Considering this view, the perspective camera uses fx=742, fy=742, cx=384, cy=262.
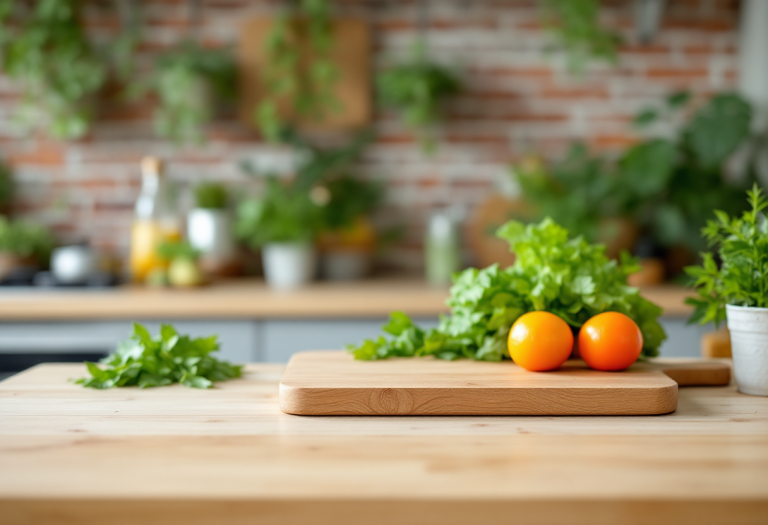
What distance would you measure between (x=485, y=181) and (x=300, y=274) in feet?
2.73

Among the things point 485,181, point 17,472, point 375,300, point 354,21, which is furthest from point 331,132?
point 17,472

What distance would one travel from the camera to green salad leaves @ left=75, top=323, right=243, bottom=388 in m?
1.17

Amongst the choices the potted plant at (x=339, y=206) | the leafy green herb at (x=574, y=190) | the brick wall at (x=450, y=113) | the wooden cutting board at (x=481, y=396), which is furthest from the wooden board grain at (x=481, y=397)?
the brick wall at (x=450, y=113)

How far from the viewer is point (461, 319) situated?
124 centimetres

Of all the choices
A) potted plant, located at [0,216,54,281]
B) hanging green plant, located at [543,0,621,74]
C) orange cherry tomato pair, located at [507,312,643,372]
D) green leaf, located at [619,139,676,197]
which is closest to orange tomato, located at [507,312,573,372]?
orange cherry tomato pair, located at [507,312,643,372]

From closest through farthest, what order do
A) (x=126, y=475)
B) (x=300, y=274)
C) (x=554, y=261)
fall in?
(x=126, y=475), (x=554, y=261), (x=300, y=274)

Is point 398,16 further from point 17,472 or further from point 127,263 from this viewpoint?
point 17,472

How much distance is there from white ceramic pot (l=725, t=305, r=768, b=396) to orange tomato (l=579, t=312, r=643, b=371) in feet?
0.45

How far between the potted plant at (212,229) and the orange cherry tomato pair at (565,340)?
180cm

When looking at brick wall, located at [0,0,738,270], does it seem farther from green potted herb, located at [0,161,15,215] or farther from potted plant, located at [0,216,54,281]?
potted plant, located at [0,216,54,281]

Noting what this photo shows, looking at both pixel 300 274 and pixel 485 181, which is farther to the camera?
pixel 485 181

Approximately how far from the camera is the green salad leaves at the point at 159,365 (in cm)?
117

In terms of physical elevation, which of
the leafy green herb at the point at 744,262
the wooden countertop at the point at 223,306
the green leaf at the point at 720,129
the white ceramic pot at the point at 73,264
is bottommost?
the wooden countertop at the point at 223,306

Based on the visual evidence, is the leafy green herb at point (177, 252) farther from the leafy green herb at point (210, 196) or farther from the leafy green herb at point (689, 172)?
the leafy green herb at point (689, 172)
